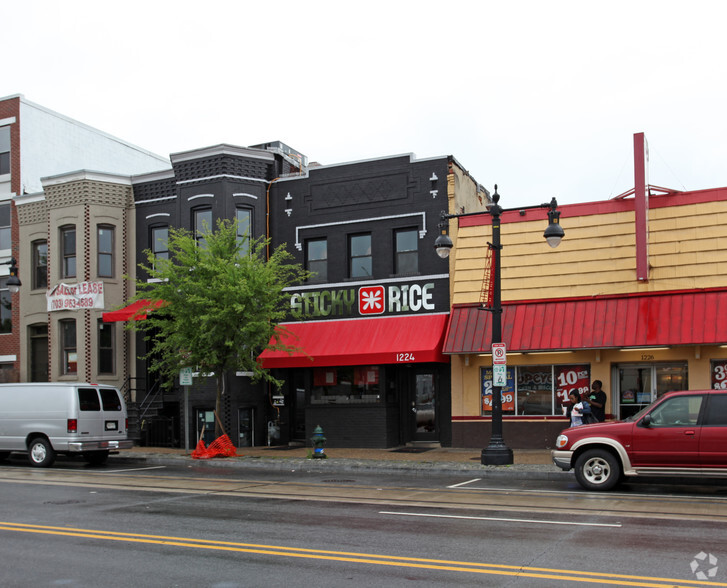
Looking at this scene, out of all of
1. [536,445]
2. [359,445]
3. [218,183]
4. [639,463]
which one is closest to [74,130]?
[218,183]

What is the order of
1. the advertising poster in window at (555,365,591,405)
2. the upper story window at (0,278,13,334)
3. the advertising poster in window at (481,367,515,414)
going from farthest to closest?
1. the upper story window at (0,278,13,334)
2. the advertising poster in window at (481,367,515,414)
3. the advertising poster in window at (555,365,591,405)

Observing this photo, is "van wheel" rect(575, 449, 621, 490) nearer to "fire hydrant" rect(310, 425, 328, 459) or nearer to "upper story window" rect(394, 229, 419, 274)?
"fire hydrant" rect(310, 425, 328, 459)

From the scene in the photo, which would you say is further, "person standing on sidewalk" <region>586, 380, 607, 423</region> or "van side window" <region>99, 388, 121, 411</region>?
"van side window" <region>99, 388, 121, 411</region>

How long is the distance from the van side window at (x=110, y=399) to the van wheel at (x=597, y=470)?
12.2m

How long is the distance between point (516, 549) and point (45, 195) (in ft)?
75.3

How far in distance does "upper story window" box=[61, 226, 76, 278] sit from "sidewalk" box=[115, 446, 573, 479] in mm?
7028

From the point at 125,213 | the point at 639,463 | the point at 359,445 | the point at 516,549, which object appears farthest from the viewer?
the point at 125,213

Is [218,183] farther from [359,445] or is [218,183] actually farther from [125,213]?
[359,445]

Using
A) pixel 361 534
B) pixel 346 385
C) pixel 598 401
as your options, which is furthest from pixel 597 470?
pixel 346 385

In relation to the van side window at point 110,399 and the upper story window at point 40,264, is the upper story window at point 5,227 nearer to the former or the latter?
the upper story window at point 40,264

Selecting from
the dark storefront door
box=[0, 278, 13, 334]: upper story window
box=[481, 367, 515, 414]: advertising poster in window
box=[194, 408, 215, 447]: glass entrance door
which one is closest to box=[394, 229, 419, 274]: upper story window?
the dark storefront door

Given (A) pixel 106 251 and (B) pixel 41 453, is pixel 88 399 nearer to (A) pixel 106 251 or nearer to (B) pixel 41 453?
(B) pixel 41 453

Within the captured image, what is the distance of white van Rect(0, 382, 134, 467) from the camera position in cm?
1894

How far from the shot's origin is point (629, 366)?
770 inches
